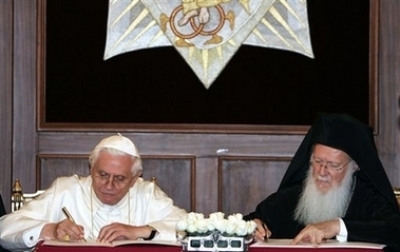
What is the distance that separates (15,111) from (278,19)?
2.01m

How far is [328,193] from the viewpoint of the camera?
23.0 ft

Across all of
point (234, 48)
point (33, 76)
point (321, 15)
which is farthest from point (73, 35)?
point (321, 15)

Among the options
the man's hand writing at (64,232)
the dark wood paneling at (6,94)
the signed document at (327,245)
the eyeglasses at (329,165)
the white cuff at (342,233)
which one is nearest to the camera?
the signed document at (327,245)

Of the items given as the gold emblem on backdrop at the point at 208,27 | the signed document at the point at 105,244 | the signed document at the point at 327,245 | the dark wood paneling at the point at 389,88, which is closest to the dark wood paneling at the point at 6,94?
the gold emblem on backdrop at the point at 208,27

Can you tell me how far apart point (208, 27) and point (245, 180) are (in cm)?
114

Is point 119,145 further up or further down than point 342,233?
further up

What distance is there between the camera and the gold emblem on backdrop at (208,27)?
8.77 meters

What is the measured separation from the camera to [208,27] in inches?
346

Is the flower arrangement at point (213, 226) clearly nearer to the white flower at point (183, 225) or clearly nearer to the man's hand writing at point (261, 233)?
the white flower at point (183, 225)

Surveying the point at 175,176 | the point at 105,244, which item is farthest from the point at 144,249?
the point at 175,176

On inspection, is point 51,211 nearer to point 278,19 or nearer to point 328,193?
point 328,193

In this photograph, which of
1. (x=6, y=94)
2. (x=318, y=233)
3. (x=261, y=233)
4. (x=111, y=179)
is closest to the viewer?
(x=318, y=233)

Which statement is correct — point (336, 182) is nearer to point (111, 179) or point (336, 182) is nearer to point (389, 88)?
point (111, 179)

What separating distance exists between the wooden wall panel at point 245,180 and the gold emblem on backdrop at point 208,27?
2.07 feet
